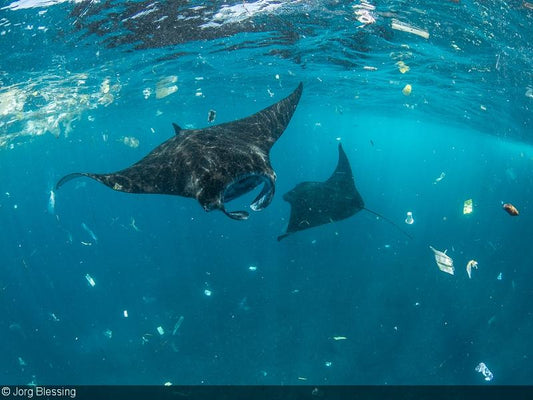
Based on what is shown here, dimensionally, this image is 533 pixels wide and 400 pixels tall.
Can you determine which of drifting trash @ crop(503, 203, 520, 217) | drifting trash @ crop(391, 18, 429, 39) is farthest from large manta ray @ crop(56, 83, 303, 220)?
drifting trash @ crop(391, 18, 429, 39)

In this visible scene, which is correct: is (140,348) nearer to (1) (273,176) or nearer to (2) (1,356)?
(2) (1,356)

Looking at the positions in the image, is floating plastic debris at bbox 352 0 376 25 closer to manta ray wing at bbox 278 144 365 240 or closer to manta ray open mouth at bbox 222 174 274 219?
manta ray wing at bbox 278 144 365 240

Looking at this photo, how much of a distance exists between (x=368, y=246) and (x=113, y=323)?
19.7 m

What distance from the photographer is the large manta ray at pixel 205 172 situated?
5.11 meters

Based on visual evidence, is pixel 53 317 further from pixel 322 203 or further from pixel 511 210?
pixel 511 210

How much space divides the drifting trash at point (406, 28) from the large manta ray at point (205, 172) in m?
10.7

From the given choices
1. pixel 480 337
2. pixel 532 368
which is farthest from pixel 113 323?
pixel 532 368

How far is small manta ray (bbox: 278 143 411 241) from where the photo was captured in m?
10.6

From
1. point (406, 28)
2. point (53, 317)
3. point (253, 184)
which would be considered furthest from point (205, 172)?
point (53, 317)

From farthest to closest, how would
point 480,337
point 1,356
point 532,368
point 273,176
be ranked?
point 1,356
point 480,337
point 532,368
point 273,176

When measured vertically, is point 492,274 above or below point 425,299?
below

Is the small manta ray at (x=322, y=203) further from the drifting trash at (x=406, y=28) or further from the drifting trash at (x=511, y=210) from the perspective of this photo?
the drifting trash at (x=406, y=28)

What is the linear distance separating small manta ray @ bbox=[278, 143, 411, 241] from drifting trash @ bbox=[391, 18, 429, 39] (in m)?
7.47

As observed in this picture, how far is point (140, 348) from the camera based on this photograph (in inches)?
699
